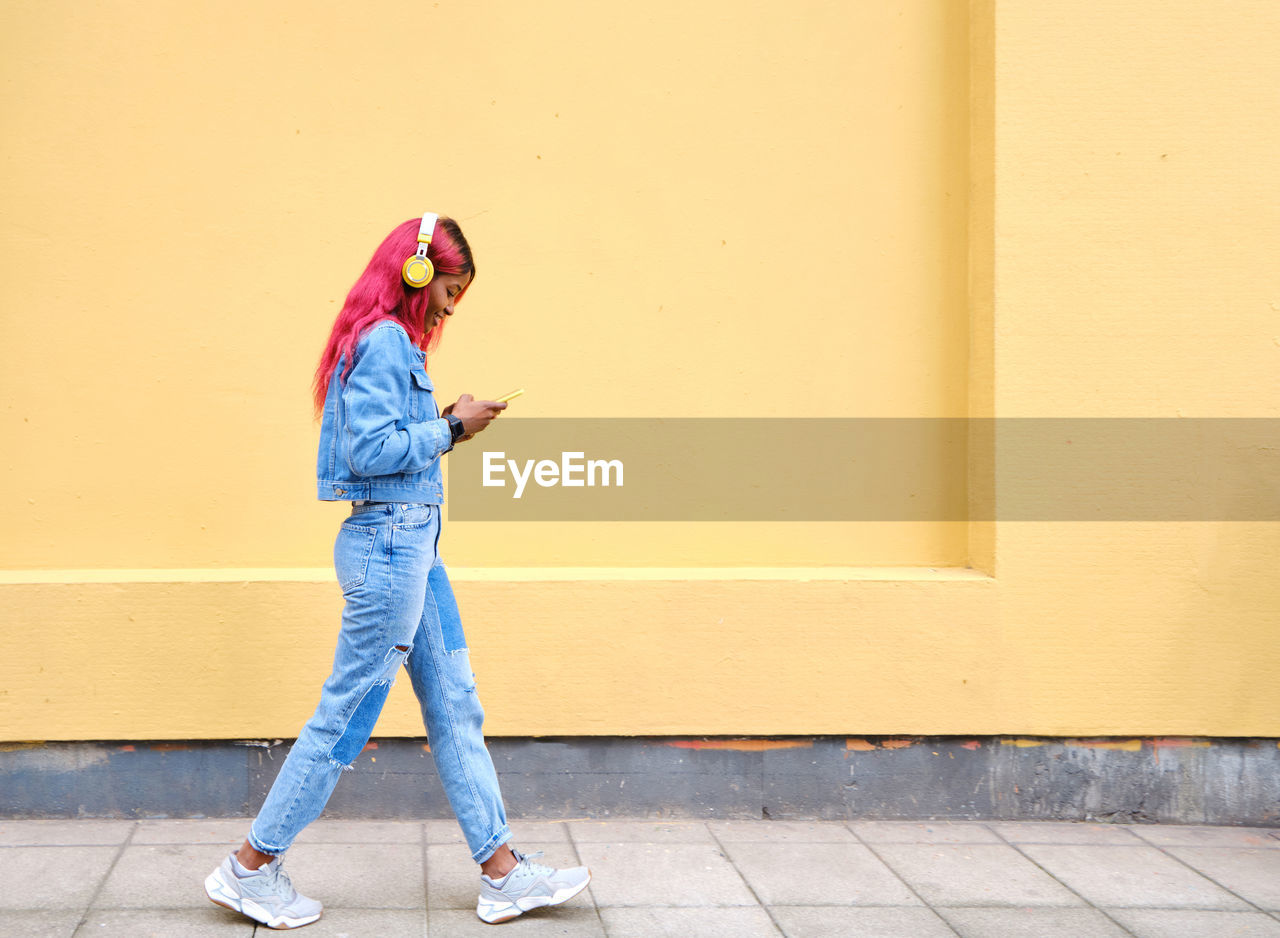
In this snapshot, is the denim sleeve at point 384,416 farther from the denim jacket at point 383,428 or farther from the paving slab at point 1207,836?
the paving slab at point 1207,836

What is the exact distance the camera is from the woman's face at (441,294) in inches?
131

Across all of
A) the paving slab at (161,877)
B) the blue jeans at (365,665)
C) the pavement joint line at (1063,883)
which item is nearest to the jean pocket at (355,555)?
the blue jeans at (365,665)

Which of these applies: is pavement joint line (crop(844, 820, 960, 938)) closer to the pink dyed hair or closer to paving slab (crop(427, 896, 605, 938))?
paving slab (crop(427, 896, 605, 938))

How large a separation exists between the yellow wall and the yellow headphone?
121 centimetres

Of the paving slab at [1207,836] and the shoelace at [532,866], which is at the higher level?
the shoelace at [532,866]

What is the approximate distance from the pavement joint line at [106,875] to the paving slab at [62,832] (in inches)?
0.5

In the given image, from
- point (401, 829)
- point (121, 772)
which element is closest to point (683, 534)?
point (401, 829)

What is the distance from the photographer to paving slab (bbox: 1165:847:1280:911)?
12.4 feet

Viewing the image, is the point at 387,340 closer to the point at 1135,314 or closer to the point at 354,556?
the point at 354,556

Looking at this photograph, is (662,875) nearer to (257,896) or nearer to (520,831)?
(520,831)

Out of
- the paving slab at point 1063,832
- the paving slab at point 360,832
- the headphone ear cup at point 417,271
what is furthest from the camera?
the paving slab at point 1063,832

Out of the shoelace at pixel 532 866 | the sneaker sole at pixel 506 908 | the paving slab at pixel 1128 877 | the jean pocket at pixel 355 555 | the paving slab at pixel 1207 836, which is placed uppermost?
the jean pocket at pixel 355 555

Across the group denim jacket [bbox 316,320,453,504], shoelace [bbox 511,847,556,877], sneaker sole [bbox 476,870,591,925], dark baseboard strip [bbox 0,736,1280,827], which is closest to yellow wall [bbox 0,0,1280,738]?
dark baseboard strip [bbox 0,736,1280,827]

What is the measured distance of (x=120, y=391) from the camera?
171 inches
